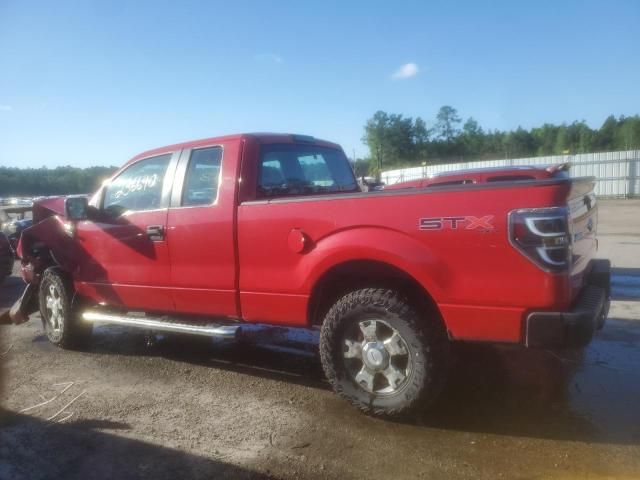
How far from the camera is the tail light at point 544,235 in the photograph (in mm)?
2785

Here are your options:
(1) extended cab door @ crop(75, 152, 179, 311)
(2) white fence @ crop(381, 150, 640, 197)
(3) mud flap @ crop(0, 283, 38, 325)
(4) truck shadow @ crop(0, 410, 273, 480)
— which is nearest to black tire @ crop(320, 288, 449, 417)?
(4) truck shadow @ crop(0, 410, 273, 480)

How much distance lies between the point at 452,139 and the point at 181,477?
101531 mm

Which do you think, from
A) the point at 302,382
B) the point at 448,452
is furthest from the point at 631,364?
the point at 302,382

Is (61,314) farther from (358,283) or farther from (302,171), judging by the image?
(358,283)

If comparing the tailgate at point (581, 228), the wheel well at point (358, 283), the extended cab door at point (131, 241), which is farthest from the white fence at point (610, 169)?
the wheel well at point (358, 283)

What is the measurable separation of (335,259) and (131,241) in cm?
215

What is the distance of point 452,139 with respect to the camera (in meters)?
98.9

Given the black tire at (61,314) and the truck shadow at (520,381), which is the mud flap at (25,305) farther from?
the truck shadow at (520,381)

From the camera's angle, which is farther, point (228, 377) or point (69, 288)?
point (69, 288)

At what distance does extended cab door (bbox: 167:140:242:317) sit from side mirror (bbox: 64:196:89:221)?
107 centimetres

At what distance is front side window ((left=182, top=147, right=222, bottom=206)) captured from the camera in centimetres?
420

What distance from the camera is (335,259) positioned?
3480 millimetres

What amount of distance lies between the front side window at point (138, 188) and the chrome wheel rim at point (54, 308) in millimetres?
1117

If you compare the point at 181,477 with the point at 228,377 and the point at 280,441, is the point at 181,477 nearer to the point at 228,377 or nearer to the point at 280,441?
the point at 280,441
